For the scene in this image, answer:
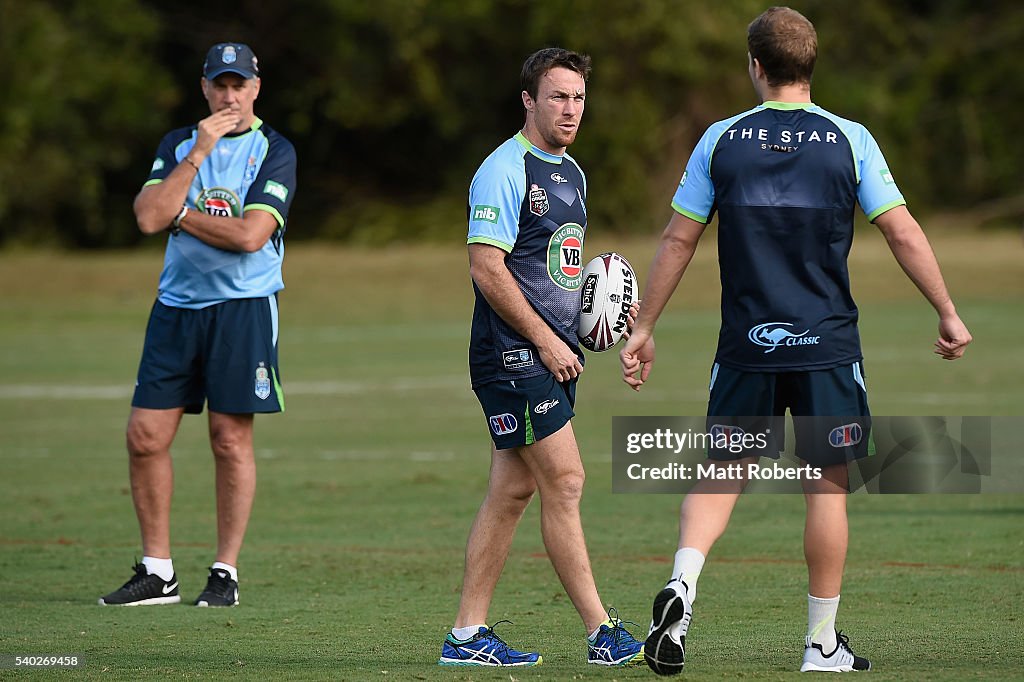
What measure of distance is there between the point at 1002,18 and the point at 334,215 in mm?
17715

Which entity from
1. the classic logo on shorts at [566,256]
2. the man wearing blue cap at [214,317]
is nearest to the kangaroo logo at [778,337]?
the classic logo on shorts at [566,256]

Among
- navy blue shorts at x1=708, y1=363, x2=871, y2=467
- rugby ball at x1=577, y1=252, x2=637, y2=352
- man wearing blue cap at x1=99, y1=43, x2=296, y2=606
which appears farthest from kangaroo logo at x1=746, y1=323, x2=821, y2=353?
man wearing blue cap at x1=99, y1=43, x2=296, y2=606

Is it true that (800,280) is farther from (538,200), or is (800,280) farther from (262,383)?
(262,383)

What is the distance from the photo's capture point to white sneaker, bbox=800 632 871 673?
6.15m

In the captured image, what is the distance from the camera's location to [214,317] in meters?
8.38

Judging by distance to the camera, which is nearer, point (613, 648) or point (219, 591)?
point (613, 648)

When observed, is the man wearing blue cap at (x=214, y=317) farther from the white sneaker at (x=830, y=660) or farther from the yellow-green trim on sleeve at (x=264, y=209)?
the white sneaker at (x=830, y=660)

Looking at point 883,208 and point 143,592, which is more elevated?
point 883,208

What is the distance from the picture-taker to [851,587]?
8.16m

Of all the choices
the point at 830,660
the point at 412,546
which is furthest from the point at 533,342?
the point at 412,546

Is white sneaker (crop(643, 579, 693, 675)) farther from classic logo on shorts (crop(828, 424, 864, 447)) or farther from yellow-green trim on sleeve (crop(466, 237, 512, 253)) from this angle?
yellow-green trim on sleeve (crop(466, 237, 512, 253))

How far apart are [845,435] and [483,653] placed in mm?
1610

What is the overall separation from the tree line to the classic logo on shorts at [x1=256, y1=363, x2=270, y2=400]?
31.0 meters

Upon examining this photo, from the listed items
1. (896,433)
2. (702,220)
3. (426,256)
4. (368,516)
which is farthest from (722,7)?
(702,220)
